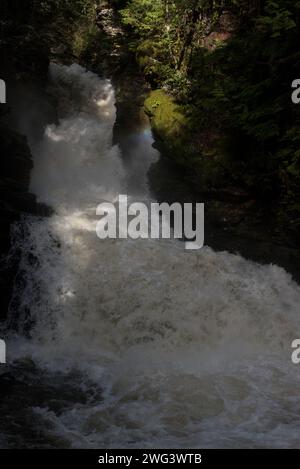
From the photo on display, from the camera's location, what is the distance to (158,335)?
920 centimetres

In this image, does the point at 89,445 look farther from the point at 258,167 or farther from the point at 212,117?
the point at 212,117

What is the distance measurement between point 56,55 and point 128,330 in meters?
11.5

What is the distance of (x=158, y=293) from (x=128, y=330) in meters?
0.99

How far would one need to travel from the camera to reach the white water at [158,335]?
6656mm

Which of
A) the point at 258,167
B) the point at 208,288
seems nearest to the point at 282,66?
the point at 258,167

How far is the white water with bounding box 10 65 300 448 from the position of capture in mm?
6656

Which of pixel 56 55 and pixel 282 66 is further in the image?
pixel 56 55

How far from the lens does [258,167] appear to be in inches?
435

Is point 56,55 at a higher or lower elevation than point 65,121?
higher
